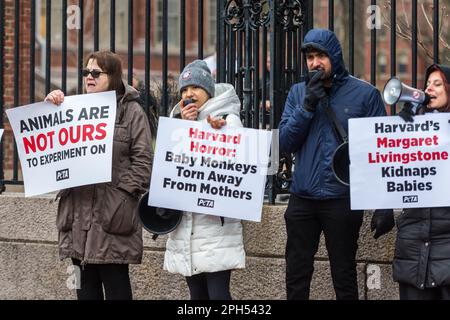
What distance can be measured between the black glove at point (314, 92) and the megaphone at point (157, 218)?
1027mm

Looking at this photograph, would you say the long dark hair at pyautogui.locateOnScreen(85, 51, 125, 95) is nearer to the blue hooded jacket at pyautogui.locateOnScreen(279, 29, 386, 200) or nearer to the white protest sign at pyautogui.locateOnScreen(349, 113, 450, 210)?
the blue hooded jacket at pyautogui.locateOnScreen(279, 29, 386, 200)

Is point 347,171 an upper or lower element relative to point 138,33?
lower

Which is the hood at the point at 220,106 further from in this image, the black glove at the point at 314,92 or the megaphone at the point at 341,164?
the megaphone at the point at 341,164

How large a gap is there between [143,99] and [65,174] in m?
1.89

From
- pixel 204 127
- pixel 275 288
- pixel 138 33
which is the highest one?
pixel 138 33

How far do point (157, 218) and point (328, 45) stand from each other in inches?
58.9

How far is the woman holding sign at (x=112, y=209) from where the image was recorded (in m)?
6.68

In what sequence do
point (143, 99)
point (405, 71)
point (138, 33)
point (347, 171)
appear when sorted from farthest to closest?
point (405, 71) < point (138, 33) < point (143, 99) < point (347, 171)

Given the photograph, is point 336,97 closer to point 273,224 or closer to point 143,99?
point 273,224

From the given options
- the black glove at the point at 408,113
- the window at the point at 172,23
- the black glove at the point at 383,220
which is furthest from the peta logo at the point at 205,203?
the window at the point at 172,23

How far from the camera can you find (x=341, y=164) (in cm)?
657

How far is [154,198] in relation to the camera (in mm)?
6684

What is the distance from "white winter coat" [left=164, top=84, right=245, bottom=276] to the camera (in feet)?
21.3
